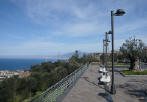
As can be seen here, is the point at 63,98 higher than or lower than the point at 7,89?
higher

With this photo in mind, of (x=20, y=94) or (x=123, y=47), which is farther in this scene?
(x=123, y=47)

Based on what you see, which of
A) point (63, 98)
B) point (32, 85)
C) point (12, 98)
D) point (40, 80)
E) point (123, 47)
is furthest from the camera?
point (123, 47)

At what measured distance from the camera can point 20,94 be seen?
1197 cm

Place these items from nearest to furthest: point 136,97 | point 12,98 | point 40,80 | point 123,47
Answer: point 136,97, point 12,98, point 40,80, point 123,47

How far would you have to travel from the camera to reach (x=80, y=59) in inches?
1275

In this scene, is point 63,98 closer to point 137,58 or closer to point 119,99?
point 119,99

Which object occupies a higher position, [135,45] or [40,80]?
[135,45]

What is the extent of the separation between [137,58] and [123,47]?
2086 millimetres

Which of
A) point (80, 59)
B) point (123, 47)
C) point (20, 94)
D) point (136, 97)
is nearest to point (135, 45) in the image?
point (123, 47)

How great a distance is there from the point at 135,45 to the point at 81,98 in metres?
A: 12.0

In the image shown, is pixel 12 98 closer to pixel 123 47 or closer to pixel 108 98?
pixel 108 98

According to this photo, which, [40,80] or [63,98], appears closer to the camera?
[63,98]

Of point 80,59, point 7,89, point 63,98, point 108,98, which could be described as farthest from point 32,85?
point 80,59

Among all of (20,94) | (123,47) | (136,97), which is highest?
(123,47)
